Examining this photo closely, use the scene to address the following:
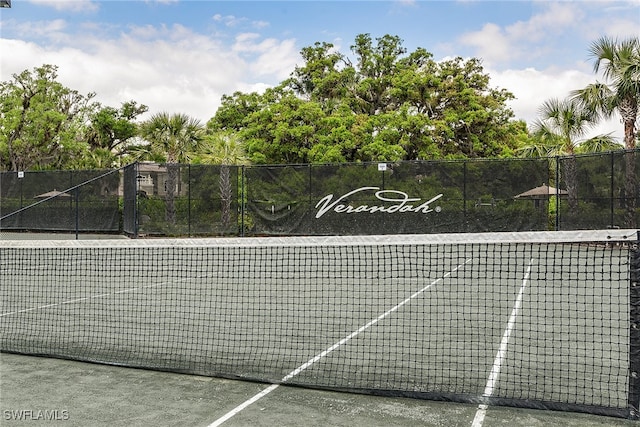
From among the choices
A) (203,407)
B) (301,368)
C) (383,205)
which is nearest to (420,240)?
(301,368)

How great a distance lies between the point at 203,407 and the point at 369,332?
2.99 meters

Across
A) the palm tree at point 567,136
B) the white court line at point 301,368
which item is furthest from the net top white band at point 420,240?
the palm tree at point 567,136

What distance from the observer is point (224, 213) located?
23.6 m

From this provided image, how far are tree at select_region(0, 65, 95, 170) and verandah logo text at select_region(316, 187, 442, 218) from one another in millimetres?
23668

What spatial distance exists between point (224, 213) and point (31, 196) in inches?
377

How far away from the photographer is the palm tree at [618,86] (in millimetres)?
20375

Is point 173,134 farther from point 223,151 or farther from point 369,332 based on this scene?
point 369,332

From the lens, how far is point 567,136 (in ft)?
78.8

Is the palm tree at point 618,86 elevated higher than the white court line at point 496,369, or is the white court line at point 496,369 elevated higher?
the palm tree at point 618,86

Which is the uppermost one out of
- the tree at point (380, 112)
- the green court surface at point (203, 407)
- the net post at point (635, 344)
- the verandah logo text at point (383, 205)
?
the tree at point (380, 112)

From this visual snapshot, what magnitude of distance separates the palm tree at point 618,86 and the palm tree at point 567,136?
0.47 m

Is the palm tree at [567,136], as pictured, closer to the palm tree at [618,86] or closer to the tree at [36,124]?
the palm tree at [618,86]

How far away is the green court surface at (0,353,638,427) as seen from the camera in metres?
4.46

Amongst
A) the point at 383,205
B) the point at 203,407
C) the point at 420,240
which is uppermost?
the point at 383,205
